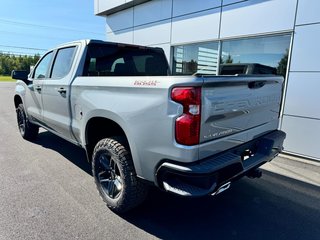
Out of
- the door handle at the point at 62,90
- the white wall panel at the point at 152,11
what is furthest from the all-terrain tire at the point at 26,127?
the white wall panel at the point at 152,11

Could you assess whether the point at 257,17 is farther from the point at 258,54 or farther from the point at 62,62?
the point at 62,62

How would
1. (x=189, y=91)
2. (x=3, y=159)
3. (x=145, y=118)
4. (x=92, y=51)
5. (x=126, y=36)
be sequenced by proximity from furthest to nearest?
1. (x=126, y=36)
2. (x=3, y=159)
3. (x=92, y=51)
4. (x=145, y=118)
5. (x=189, y=91)

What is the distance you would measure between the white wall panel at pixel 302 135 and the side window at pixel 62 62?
4432 mm

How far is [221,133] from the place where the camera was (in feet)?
7.69

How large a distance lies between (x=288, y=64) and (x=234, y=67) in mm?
1083

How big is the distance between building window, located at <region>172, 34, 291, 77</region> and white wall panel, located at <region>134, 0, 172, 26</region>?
1.22 metres

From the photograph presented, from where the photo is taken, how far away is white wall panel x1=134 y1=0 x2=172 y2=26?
7932mm

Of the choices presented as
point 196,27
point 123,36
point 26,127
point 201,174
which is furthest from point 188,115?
point 123,36

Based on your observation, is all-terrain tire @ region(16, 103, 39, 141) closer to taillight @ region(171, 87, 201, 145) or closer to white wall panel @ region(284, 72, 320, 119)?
taillight @ region(171, 87, 201, 145)

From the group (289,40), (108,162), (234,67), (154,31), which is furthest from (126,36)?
(108,162)

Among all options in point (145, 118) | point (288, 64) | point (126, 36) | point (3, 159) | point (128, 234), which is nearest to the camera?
point (145, 118)

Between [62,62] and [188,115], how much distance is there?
9.21 feet

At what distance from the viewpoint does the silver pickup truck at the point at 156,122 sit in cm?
208

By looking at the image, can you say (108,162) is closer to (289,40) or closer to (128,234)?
(128,234)
